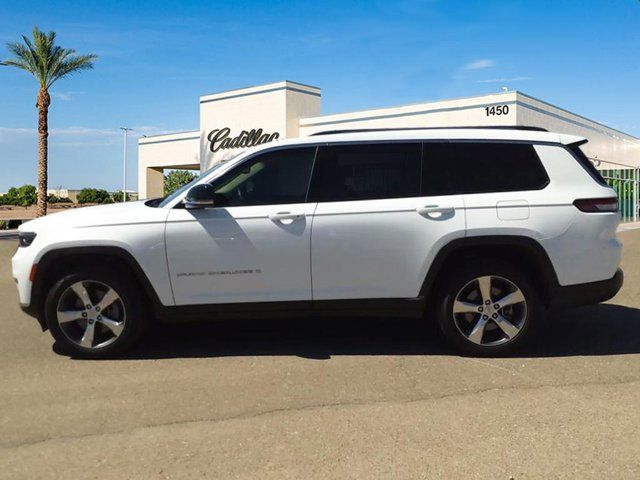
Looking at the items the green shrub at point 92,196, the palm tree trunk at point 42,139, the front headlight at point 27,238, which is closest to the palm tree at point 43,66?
the palm tree trunk at point 42,139

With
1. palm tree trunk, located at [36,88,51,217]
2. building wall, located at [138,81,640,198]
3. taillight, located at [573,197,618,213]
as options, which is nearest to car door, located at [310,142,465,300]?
taillight, located at [573,197,618,213]

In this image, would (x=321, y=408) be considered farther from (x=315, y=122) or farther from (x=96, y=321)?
(x=315, y=122)

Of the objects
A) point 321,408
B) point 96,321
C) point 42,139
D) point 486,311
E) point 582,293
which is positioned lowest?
point 321,408

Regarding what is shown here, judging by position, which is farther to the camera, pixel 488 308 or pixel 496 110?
pixel 496 110

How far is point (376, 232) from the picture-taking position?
15.3 feet

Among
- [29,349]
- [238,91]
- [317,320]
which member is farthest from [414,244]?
[238,91]

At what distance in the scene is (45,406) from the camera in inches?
154

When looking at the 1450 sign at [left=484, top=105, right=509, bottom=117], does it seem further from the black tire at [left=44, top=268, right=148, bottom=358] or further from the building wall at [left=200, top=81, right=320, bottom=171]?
the black tire at [left=44, top=268, right=148, bottom=358]

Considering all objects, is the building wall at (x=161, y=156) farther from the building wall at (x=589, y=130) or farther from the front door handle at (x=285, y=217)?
the front door handle at (x=285, y=217)

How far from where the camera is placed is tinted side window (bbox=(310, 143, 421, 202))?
188 inches

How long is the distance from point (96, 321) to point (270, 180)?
182cm

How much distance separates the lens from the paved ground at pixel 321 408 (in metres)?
3.06

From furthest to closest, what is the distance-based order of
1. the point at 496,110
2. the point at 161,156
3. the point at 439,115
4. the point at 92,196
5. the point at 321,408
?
the point at 92,196 → the point at 161,156 → the point at 439,115 → the point at 496,110 → the point at 321,408

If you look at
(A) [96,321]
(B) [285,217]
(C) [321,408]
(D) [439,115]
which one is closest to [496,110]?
(D) [439,115]
